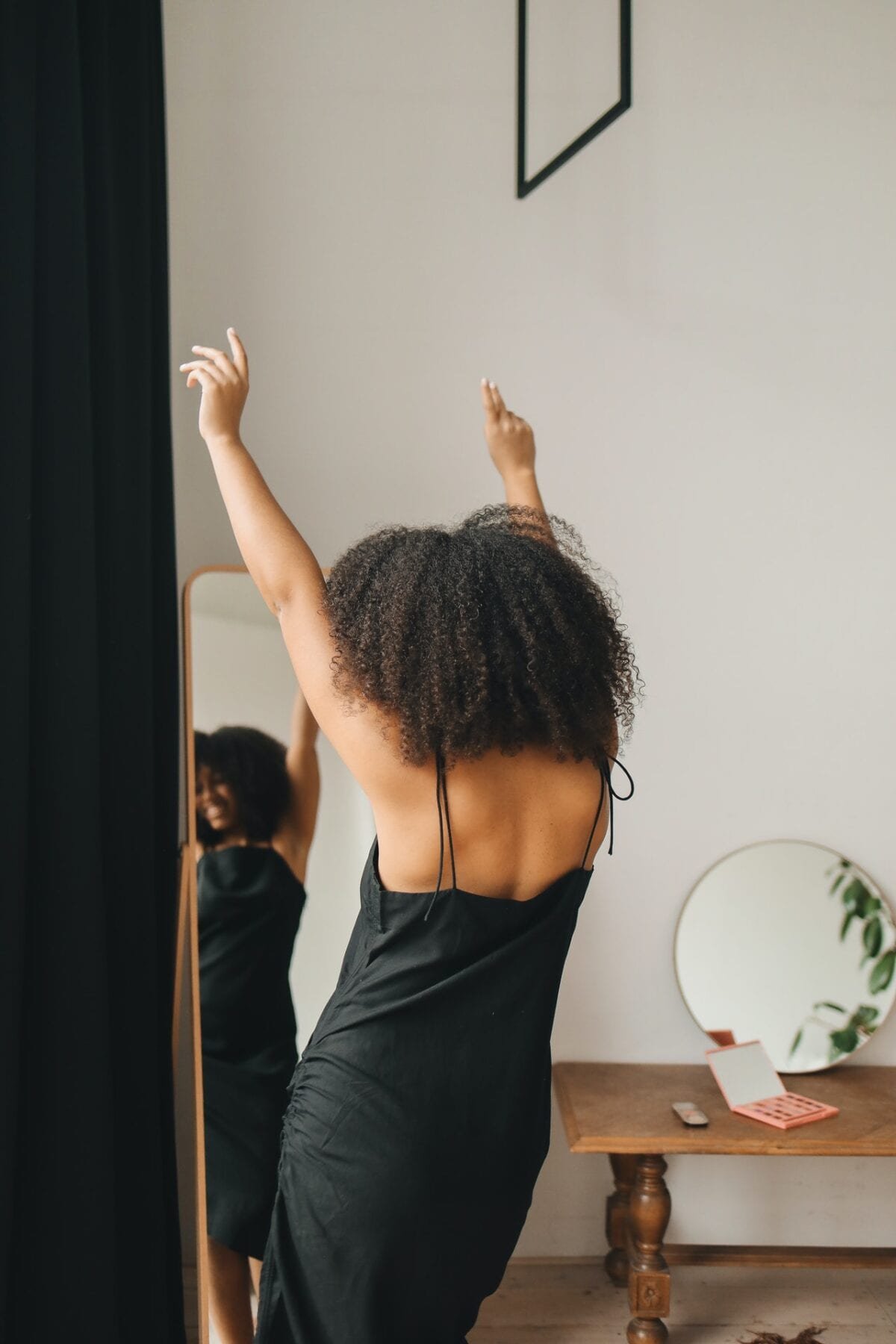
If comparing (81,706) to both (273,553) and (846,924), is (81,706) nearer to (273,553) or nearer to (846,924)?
(273,553)

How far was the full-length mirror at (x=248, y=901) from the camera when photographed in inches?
76.7

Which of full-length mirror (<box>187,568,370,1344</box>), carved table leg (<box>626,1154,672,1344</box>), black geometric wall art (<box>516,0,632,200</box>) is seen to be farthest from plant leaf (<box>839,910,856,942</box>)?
black geometric wall art (<box>516,0,632,200</box>)

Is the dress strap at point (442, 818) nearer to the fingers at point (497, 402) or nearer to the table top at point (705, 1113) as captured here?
the fingers at point (497, 402)

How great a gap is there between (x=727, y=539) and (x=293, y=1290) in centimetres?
174

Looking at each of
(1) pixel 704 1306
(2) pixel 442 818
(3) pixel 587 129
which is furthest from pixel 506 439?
(1) pixel 704 1306

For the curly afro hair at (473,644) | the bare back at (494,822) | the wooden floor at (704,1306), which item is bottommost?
the wooden floor at (704,1306)

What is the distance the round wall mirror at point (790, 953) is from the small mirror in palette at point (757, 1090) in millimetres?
110

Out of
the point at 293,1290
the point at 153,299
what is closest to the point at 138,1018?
the point at 293,1290

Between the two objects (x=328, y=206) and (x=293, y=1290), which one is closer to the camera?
(x=293, y=1290)

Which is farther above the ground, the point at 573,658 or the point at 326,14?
the point at 326,14

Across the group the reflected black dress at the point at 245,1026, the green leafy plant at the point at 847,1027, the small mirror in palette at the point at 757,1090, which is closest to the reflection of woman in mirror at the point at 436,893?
the reflected black dress at the point at 245,1026

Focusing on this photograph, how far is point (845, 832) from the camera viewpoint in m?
2.45

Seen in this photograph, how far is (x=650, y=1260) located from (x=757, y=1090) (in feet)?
1.28

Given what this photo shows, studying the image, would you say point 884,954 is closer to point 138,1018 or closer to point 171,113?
point 138,1018
